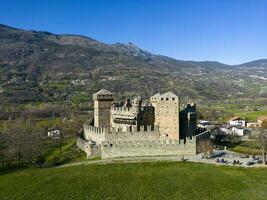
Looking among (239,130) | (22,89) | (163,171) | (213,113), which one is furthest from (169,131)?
(22,89)

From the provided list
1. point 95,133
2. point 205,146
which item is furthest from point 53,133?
point 205,146

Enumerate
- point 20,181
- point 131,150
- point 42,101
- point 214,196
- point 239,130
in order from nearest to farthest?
1. point 214,196
2. point 20,181
3. point 131,150
4. point 239,130
5. point 42,101

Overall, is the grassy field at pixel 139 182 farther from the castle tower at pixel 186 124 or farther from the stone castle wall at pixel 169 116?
the castle tower at pixel 186 124

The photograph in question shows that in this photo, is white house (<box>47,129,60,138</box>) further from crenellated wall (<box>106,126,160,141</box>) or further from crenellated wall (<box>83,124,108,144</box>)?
crenellated wall (<box>106,126,160,141</box>)

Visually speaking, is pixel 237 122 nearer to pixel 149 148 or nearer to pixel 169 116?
pixel 169 116

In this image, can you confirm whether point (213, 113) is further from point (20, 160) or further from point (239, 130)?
point (20, 160)

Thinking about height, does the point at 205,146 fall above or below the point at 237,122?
above

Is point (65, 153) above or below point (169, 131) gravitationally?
below
